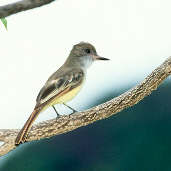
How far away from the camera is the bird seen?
127 inches

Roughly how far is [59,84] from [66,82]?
107mm

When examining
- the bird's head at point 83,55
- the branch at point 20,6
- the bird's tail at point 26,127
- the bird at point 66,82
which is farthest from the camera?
the bird's head at point 83,55

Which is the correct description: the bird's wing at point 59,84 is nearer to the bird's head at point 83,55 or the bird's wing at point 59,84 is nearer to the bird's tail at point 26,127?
the bird's tail at point 26,127

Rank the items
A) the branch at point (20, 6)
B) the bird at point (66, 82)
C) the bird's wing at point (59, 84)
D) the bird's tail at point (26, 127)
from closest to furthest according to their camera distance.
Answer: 1. the branch at point (20, 6)
2. the bird's tail at point (26, 127)
3. the bird at point (66, 82)
4. the bird's wing at point (59, 84)

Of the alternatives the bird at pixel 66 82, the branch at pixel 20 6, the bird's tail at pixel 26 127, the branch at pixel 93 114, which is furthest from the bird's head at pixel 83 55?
the branch at pixel 20 6

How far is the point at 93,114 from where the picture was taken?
3451 millimetres

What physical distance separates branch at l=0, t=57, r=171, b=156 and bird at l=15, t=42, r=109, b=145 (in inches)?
4.7

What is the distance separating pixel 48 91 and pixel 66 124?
0.85ft

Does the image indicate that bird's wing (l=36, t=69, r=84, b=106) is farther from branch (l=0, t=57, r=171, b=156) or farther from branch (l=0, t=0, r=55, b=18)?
branch (l=0, t=0, r=55, b=18)

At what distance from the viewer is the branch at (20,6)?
206 cm

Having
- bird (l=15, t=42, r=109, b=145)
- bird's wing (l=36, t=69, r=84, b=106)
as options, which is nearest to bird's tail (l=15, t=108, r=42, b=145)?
bird (l=15, t=42, r=109, b=145)

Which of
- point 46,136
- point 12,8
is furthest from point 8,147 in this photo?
point 12,8

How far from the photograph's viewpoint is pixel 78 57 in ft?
14.1

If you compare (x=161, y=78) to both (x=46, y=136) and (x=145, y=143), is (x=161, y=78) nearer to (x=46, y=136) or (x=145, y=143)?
(x=46, y=136)
